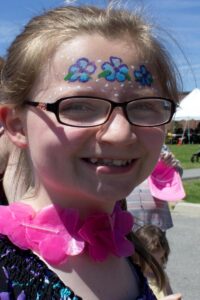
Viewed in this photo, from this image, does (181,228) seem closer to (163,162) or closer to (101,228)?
(163,162)

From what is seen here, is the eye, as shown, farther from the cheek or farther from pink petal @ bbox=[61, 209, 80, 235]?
pink petal @ bbox=[61, 209, 80, 235]

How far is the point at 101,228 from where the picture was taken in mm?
1520

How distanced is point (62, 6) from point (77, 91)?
345 mm

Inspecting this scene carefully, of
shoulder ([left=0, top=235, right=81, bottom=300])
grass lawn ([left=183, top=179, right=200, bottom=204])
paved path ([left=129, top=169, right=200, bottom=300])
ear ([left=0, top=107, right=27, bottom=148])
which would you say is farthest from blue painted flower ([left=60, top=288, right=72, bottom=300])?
grass lawn ([left=183, top=179, right=200, bottom=204])

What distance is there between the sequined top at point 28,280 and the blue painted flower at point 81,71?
47 cm

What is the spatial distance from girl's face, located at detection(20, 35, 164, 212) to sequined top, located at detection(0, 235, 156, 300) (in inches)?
7.9

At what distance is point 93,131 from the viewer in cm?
132

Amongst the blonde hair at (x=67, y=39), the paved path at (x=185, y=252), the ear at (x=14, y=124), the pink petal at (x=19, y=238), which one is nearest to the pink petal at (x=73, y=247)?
the pink petal at (x=19, y=238)

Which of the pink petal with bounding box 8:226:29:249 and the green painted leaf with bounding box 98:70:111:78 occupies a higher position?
the green painted leaf with bounding box 98:70:111:78

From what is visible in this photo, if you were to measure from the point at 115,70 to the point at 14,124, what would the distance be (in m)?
0.30

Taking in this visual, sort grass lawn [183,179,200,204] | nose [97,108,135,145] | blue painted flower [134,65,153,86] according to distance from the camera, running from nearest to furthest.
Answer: nose [97,108,135,145] < blue painted flower [134,65,153,86] < grass lawn [183,179,200,204]

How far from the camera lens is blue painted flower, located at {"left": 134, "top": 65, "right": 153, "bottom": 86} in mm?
1420

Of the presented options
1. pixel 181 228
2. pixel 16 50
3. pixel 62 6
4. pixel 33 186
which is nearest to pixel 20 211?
pixel 33 186

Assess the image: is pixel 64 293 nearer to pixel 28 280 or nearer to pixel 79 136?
pixel 28 280
